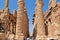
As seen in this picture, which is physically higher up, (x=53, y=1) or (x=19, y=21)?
(x=53, y=1)

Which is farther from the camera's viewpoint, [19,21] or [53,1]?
[53,1]

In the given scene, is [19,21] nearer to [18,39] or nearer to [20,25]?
[20,25]

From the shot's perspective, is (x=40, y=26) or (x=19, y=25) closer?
(x=19, y=25)

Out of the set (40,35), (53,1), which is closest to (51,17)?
(53,1)

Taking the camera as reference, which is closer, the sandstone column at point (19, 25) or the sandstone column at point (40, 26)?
the sandstone column at point (19, 25)

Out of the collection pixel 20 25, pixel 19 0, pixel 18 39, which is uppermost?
pixel 19 0

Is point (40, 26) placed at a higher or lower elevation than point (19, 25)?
lower

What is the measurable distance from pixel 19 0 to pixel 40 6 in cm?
396

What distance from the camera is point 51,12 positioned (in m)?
33.8

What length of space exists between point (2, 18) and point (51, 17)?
12.7 m

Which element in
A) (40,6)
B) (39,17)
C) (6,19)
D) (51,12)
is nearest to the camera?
(39,17)

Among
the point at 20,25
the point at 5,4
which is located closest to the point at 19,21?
the point at 20,25

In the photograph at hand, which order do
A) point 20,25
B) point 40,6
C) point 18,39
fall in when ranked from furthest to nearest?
point 40,6 → point 20,25 → point 18,39

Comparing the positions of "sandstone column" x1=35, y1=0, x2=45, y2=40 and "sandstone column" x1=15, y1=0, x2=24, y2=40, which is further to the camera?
"sandstone column" x1=35, y1=0, x2=45, y2=40
